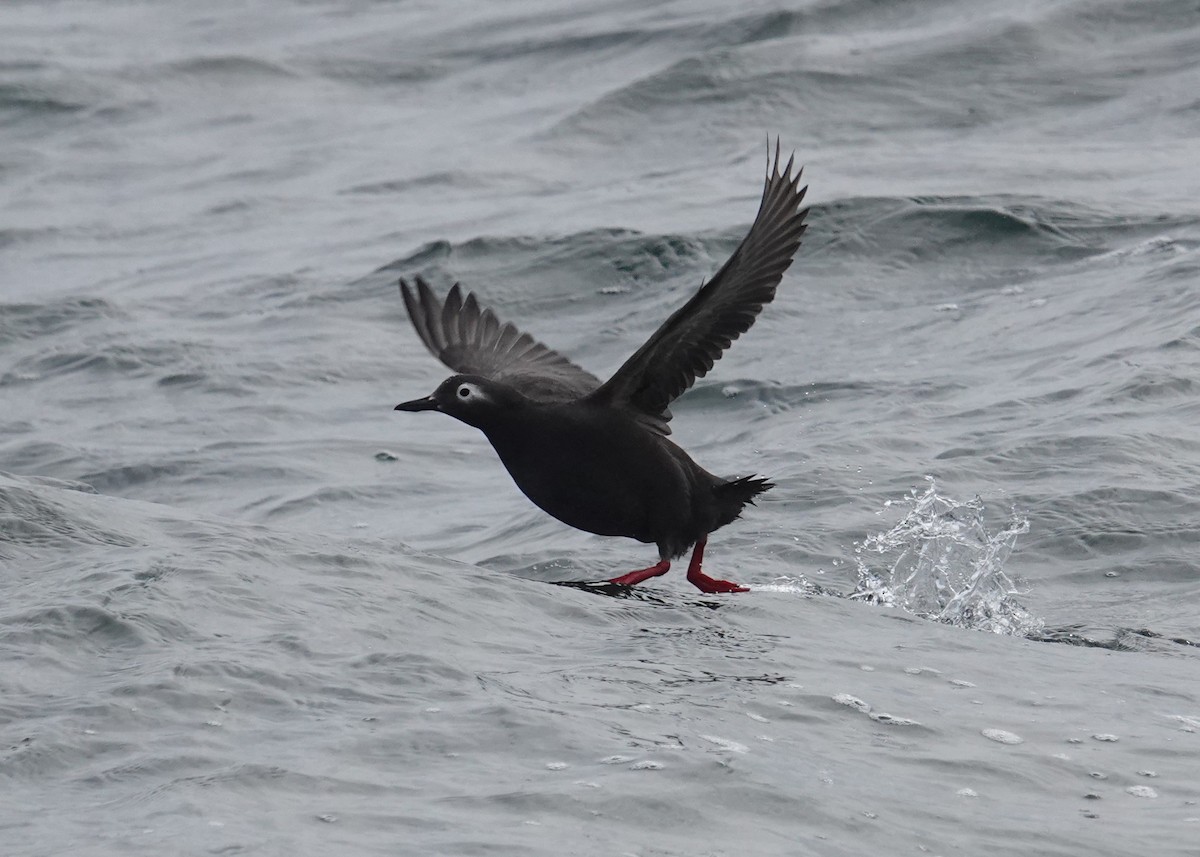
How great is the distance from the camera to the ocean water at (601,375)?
481cm

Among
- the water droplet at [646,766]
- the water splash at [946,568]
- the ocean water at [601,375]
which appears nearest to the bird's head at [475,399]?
the ocean water at [601,375]

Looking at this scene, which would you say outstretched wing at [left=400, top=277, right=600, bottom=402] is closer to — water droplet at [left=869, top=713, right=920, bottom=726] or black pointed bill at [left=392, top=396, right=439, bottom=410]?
black pointed bill at [left=392, top=396, right=439, bottom=410]

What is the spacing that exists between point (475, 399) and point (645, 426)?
683 millimetres

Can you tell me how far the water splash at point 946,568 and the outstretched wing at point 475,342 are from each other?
61.4 inches

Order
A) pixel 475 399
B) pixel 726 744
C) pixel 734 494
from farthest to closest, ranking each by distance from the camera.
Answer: pixel 734 494, pixel 475 399, pixel 726 744

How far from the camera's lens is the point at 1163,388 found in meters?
10.5

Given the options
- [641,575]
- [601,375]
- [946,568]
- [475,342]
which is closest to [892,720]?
[641,575]

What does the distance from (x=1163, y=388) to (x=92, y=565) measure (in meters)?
6.31

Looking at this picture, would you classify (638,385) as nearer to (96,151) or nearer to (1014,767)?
(1014,767)

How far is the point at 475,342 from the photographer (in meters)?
8.83

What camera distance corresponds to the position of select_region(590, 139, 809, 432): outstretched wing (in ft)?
22.5

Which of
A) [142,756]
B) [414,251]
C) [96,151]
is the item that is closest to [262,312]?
[414,251]

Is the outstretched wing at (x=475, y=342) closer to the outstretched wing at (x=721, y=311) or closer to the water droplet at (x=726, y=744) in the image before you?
the outstretched wing at (x=721, y=311)

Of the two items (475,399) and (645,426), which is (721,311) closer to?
(645,426)
